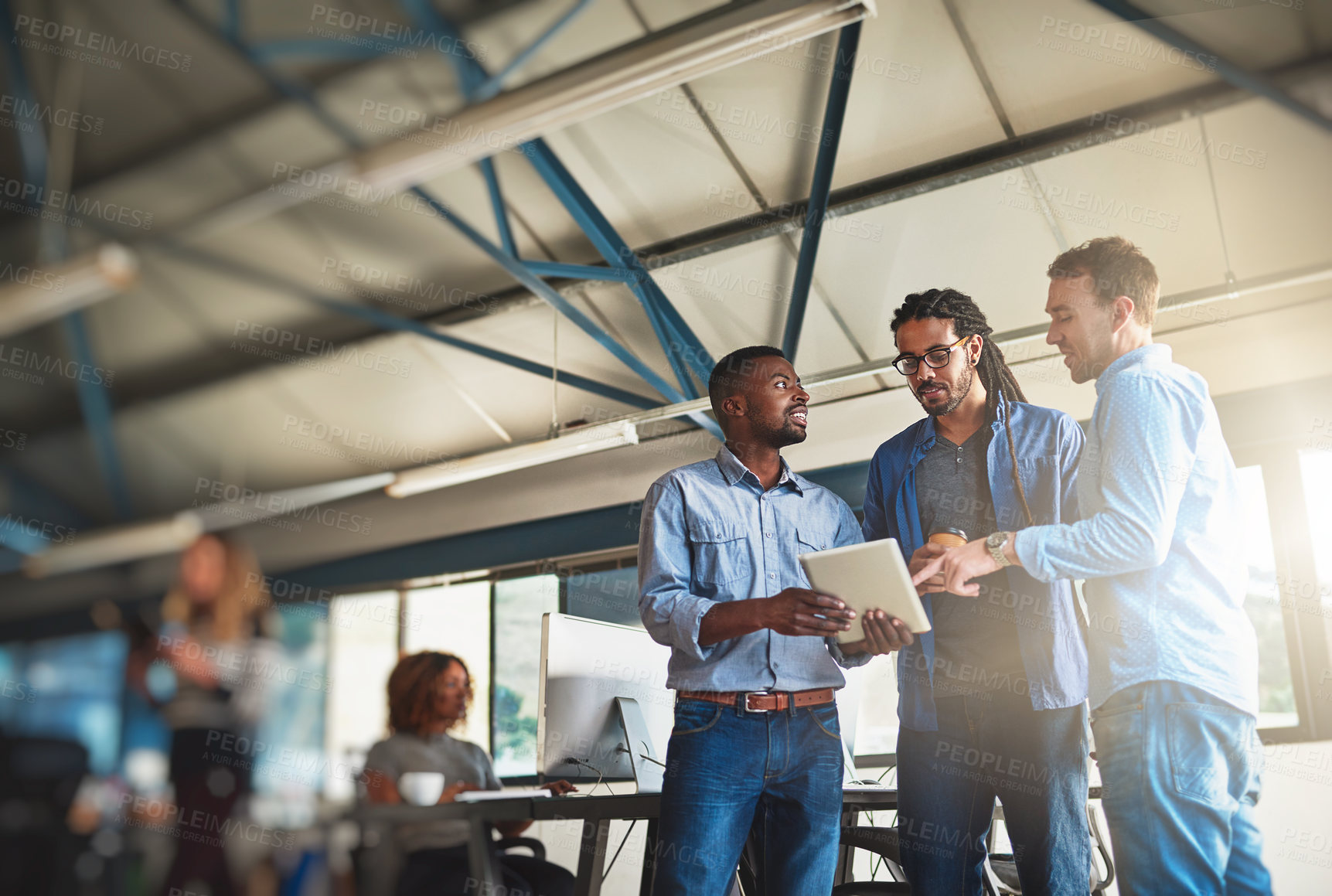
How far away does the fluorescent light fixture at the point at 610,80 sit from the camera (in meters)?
3.44

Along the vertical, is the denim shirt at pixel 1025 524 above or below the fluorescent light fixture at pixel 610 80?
below

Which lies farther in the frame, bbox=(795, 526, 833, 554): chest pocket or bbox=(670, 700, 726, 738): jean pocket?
bbox=(795, 526, 833, 554): chest pocket

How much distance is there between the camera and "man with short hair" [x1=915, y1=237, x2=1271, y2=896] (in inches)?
60.6

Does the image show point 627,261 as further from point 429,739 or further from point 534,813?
point 534,813

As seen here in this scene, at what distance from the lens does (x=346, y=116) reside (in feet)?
20.5

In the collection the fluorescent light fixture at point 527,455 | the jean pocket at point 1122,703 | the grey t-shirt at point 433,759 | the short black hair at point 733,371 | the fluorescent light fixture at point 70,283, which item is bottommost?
the grey t-shirt at point 433,759

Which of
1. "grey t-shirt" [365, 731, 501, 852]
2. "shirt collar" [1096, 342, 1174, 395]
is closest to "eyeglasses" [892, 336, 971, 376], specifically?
"shirt collar" [1096, 342, 1174, 395]

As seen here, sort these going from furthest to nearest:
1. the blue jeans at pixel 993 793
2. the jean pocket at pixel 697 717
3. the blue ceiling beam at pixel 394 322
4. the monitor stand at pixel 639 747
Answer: the blue ceiling beam at pixel 394 322
the monitor stand at pixel 639 747
the jean pocket at pixel 697 717
the blue jeans at pixel 993 793

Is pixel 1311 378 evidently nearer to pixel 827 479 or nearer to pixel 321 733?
pixel 827 479

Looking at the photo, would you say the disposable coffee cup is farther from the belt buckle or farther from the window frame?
the window frame

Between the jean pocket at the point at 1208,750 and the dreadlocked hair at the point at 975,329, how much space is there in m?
0.68

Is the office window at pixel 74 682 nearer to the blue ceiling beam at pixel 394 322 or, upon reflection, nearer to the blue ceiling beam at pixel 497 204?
the blue ceiling beam at pixel 394 322

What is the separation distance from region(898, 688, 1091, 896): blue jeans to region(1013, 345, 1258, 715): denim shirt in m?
0.16

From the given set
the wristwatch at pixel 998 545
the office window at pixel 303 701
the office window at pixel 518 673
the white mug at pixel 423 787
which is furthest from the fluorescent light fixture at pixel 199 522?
the wristwatch at pixel 998 545
